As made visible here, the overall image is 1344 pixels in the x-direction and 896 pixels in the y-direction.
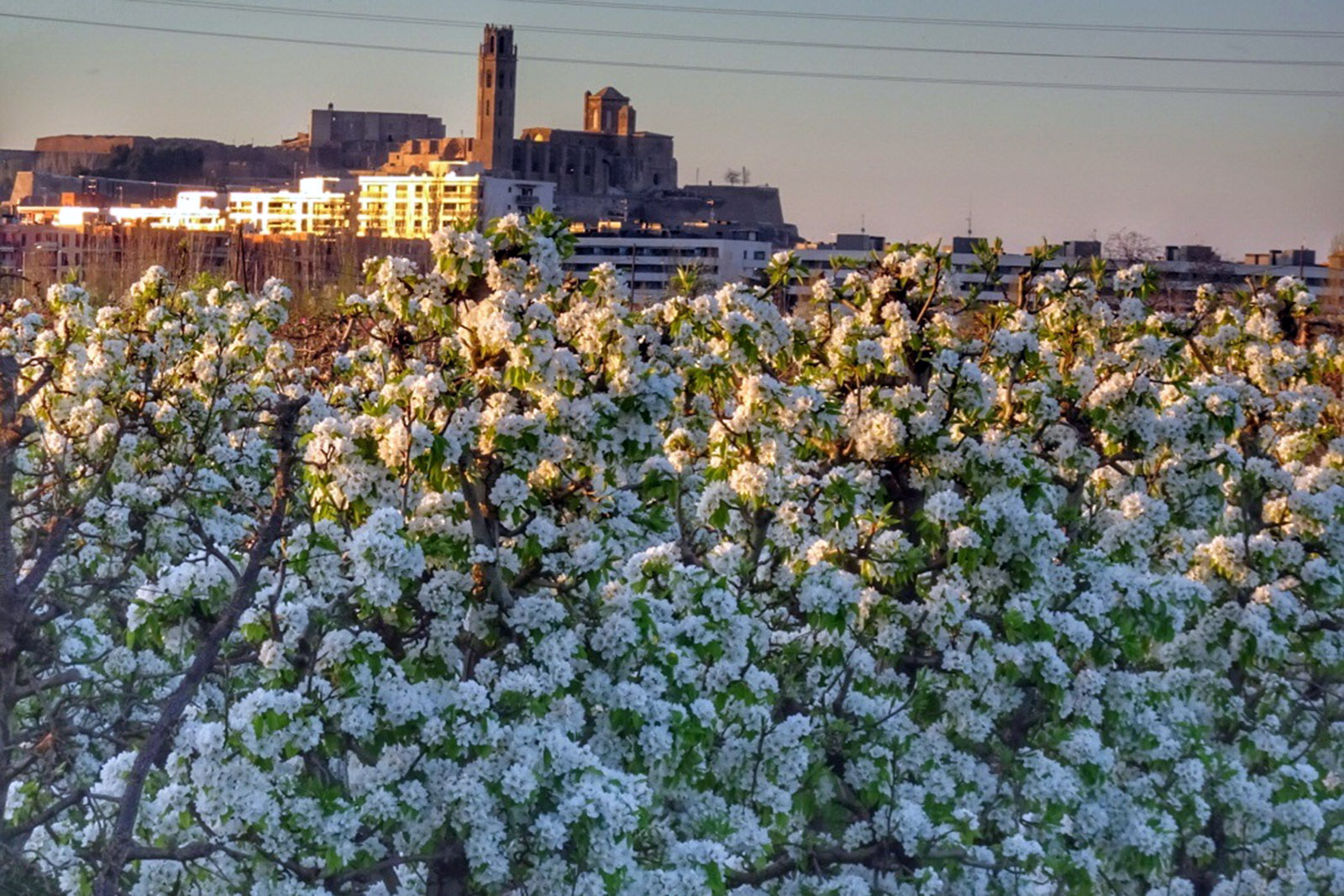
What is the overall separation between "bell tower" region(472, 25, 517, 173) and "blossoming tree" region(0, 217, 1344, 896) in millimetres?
151478

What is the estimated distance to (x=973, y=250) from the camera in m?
9.45

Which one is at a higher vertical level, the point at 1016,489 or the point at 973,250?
the point at 973,250

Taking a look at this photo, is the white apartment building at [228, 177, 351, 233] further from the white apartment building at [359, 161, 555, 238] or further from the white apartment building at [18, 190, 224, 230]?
the white apartment building at [359, 161, 555, 238]

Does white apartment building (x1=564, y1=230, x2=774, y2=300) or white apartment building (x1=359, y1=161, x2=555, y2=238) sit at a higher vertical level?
white apartment building (x1=359, y1=161, x2=555, y2=238)

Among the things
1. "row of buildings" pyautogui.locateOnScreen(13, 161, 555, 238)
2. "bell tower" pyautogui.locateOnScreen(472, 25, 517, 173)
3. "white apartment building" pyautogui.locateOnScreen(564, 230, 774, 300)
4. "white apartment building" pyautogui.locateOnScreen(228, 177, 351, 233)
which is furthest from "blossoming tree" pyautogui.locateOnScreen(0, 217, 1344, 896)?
"bell tower" pyautogui.locateOnScreen(472, 25, 517, 173)

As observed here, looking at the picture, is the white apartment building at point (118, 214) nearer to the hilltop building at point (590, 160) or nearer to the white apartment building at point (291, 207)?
the white apartment building at point (291, 207)

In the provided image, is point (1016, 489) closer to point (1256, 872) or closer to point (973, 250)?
point (973, 250)

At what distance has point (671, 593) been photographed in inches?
278

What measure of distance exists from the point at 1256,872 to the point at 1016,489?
2.45 m

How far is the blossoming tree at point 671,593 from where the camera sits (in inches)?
249

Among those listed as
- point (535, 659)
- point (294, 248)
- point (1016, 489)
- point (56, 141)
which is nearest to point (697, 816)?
point (535, 659)

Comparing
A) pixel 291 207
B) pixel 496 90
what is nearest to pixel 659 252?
pixel 291 207

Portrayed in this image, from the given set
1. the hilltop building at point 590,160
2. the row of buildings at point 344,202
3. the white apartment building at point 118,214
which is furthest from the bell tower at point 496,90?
the white apartment building at point 118,214

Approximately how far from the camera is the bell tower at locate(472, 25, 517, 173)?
165 m
